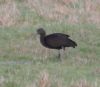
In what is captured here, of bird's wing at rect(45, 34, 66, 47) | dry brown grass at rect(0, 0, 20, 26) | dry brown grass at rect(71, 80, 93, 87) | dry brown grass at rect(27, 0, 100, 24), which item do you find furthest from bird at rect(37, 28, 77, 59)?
dry brown grass at rect(27, 0, 100, 24)

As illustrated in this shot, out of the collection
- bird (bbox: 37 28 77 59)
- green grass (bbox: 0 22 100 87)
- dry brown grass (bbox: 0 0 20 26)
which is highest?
dry brown grass (bbox: 0 0 20 26)

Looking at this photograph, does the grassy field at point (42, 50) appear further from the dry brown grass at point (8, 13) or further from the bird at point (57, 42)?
the bird at point (57, 42)

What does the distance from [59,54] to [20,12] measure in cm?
482

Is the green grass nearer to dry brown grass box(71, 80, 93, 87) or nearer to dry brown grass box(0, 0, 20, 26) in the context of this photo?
dry brown grass box(71, 80, 93, 87)

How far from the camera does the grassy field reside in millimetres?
9977

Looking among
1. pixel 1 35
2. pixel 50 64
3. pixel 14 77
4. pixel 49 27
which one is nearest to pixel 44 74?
pixel 14 77

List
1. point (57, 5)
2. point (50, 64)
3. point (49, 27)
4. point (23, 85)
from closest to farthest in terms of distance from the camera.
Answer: point (23, 85) → point (50, 64) → point (49, 27) → point (57, 5)

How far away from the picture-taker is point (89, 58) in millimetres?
13109

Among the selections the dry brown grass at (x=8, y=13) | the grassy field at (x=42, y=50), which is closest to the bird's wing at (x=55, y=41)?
the grassy field at (x=42, y=50)

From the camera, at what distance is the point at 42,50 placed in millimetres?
13625

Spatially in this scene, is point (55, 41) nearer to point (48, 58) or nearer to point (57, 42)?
point (57, 42)

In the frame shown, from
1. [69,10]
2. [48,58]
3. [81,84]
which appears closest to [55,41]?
[48,58]

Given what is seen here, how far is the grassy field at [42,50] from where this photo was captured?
998 centimetres

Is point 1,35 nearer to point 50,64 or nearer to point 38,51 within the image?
point 38,51
